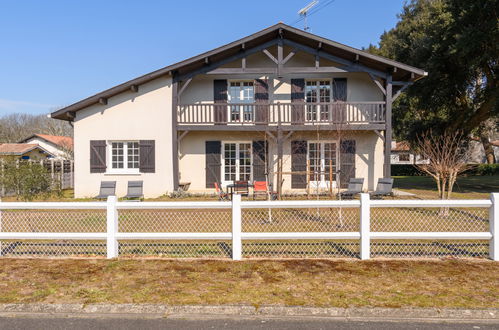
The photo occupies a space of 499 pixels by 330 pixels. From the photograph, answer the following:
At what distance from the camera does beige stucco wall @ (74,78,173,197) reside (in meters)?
14.6

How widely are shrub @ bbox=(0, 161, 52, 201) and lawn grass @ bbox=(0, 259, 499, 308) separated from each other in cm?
836

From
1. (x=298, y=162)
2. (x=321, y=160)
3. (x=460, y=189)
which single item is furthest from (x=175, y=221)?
(x=460, y=189)

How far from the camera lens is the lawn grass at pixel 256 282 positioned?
4.06 metres

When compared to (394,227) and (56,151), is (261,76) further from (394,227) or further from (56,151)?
(56,151)

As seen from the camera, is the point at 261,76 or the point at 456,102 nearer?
the point at 261,76

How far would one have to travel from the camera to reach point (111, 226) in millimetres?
5613

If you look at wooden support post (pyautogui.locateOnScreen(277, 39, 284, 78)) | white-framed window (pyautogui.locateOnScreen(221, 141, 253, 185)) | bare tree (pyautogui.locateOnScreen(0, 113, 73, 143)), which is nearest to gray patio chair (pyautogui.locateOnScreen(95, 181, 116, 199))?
white-framed window (pyautogui.locateOnScreen(221, 141, 253, 185))

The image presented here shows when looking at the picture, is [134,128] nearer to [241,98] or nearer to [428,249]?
[241,98]

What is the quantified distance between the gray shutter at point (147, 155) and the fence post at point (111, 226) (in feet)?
30.0

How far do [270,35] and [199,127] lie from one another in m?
4.78

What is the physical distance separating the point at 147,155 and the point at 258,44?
6.57 metres

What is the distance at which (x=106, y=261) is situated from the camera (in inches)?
217

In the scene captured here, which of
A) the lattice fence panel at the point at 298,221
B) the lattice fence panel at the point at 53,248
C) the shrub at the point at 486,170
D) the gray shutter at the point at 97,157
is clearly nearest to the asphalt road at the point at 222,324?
the lattice fence panel at the point at 53,248

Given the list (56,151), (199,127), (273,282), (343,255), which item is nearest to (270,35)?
(199,127)
